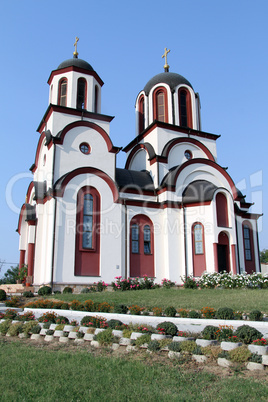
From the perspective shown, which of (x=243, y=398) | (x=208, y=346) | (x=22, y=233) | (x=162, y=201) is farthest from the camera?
(x=22, y=233)

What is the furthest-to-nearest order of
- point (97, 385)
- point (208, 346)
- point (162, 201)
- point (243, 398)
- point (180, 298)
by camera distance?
1. point (162, 201)
2. point (180, 298)
3. point (208, 346)
4. point (97, 385)
5. point (243, 398)

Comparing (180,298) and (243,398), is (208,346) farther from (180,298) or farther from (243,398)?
(180,298)

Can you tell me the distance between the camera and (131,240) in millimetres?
18734

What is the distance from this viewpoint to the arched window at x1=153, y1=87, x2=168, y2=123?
22797 millimetres

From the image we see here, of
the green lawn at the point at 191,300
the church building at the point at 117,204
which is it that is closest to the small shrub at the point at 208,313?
the green lawn at the point at 191,300

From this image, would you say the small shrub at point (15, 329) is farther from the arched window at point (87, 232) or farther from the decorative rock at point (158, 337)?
the arched window at point (87, 232)

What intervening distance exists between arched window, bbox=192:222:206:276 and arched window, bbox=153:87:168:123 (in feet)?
23.8

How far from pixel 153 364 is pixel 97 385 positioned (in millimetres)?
A: 1164

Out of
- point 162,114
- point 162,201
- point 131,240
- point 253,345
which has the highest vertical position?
point 162,114

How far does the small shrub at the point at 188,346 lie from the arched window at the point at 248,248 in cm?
1570

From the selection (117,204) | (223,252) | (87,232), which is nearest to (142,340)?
(87,232)

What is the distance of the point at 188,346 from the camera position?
19.3 ft

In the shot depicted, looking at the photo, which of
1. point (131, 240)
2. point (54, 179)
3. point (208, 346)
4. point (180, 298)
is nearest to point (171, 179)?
point (131, 240)

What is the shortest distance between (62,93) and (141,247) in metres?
9.48
